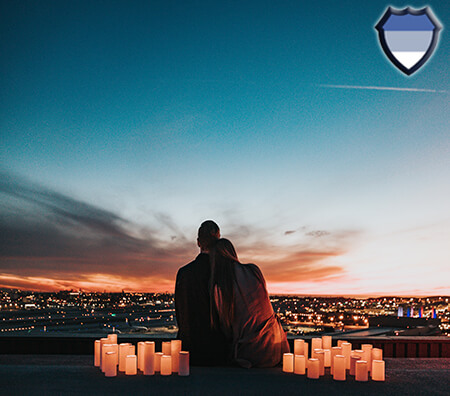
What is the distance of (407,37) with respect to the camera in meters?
7.52

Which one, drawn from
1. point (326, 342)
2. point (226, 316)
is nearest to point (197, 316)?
point (226, 316)

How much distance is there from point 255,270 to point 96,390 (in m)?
2.65

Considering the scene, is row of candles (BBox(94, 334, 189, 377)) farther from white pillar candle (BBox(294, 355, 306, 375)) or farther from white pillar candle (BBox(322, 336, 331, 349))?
white pillar candle (BBox(322, 336, 331, 349))

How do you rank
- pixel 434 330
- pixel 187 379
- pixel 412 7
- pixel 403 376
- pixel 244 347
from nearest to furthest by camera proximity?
pixel 187 379 → pixel 403 376 → pixel 244 347 → pixel 412 7 → pixel 434 330

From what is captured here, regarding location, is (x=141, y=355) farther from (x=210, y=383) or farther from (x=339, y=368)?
(x=339, y=368)

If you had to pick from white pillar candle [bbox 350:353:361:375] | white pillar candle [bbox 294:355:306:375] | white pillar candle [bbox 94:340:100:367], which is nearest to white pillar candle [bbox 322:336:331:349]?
white pillar candle [bbox 350:353:361:375]

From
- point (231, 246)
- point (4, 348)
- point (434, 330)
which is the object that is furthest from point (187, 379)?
point (434, 330)

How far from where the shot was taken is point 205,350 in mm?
6480

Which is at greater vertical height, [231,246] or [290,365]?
[231,246]

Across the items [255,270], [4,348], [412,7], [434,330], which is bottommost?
[434,330]

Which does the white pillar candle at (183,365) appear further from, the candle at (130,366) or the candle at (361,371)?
the candle at (361,371)

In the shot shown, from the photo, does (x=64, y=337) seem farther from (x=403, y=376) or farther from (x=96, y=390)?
(x=403, y=376)

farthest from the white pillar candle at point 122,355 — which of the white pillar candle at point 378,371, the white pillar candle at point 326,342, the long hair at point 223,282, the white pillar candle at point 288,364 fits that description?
the white pillar candle at point 378,371

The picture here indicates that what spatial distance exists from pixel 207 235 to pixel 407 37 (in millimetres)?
4366
